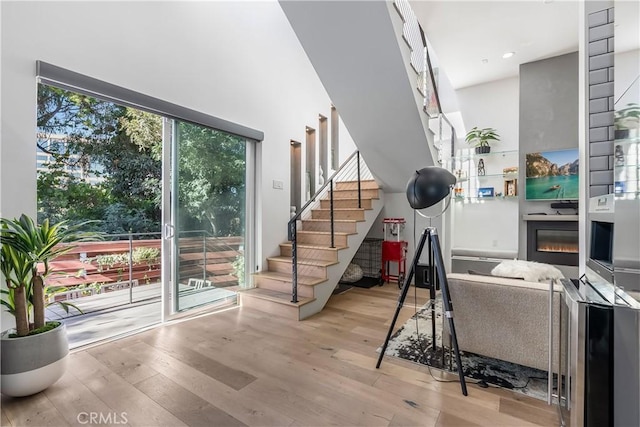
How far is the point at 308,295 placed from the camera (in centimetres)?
322

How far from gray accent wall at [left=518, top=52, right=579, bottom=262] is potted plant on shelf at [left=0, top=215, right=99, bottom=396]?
5.87 meters

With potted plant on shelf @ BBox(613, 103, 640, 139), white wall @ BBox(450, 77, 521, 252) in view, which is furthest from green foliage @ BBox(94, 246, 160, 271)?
white wall @ BBox(450, 77, 521, 252)

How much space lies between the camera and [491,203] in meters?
5.24

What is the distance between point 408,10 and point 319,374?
359cm

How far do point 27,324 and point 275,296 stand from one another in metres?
2.03

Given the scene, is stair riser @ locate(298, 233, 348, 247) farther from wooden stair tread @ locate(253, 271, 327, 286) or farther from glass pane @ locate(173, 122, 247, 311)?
glass pane @ locate(173, 122, 247, 311)

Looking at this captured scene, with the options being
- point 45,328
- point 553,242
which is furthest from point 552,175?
point 45,328

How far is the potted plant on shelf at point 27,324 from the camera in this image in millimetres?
1671

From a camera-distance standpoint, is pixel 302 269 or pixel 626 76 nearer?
pixel 626 76

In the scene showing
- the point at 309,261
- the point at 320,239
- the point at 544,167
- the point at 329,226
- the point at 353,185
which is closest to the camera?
the point at 309,261

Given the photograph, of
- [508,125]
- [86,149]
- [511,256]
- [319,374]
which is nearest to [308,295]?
[319,374]

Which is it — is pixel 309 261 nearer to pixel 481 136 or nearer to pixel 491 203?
pixel 491 203

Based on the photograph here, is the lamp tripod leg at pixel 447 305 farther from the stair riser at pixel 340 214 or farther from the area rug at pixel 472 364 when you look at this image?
the stair riser at pixel 340 214

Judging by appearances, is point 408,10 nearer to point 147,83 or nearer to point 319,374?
point 147,83
